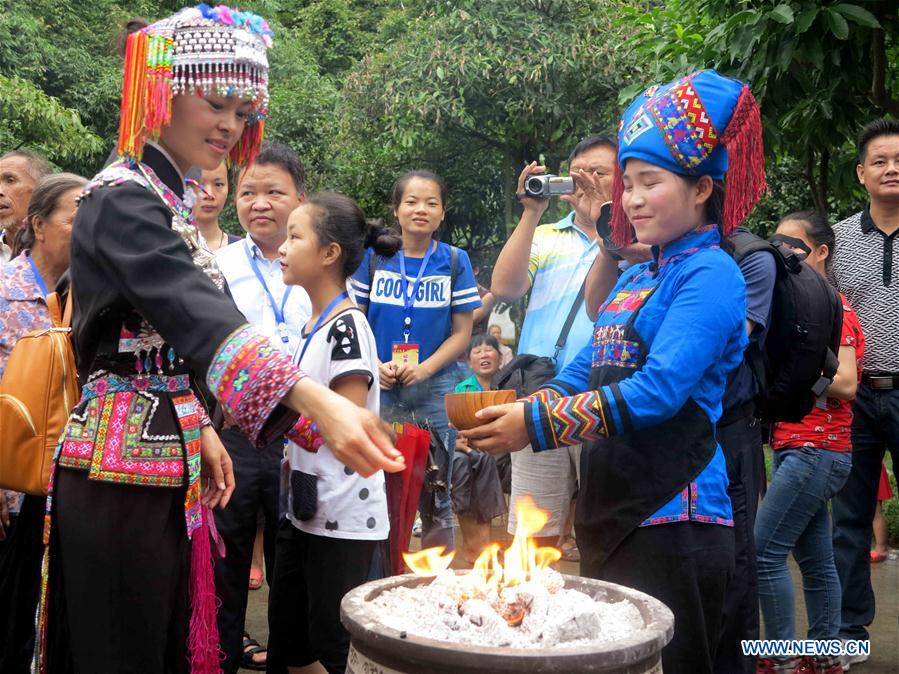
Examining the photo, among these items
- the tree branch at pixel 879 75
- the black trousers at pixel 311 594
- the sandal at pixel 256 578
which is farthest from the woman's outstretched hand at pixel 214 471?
the tree branch at pixel 879 75

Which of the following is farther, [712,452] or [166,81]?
[712,452]

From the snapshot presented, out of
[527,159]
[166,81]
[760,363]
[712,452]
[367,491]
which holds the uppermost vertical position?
[527,159]

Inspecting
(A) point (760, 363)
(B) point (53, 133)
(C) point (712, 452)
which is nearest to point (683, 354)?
(C) point (712, 452)

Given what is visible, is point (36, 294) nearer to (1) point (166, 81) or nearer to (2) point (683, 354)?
(1) point (166, 81)

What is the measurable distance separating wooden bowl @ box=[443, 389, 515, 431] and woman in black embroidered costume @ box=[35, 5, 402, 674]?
0.63m

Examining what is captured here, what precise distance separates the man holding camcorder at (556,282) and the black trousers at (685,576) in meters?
1.90

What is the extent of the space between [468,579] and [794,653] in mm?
2567

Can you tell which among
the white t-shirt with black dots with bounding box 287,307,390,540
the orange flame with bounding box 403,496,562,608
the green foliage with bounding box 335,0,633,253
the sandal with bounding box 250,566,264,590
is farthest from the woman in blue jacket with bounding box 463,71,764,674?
the green foliage with bounding box 335,0,633,253

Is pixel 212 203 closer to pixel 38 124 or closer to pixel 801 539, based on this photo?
pixel 801 539

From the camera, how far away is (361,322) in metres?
3.60

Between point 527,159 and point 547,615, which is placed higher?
point 527,159

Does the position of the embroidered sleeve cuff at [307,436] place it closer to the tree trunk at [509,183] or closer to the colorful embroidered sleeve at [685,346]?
the colorful embroidered sleeve at [685,346]

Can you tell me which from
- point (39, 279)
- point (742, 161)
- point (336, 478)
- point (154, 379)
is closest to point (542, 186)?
point (742, 161)

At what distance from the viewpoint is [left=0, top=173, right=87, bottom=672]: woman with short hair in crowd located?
11.9ft
